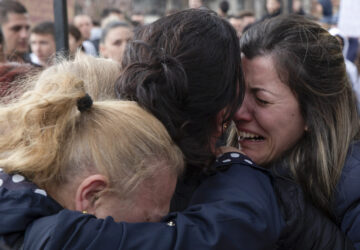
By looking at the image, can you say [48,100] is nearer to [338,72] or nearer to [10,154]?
[10,154]

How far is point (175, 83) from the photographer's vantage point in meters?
1.32

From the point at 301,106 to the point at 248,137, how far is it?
0.26 meters

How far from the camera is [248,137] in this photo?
6.57ft

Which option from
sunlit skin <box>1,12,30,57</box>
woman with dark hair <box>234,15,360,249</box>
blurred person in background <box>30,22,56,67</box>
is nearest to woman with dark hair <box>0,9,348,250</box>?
woman with dark hair <box>234,15,360,249</box>

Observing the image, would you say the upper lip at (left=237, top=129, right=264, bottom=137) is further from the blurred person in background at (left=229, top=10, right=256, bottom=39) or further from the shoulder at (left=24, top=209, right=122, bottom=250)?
the blurred person in background at (left=229, top=10, right=256, bottom=39)

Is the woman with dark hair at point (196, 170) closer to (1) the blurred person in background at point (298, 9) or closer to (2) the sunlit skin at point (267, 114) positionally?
(2) the sunlit skin at point (267, 114)

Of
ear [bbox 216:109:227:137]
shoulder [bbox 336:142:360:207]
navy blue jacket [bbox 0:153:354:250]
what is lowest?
shoulder [bbox 336:142:360:207]

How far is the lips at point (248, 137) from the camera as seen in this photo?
1.98 m

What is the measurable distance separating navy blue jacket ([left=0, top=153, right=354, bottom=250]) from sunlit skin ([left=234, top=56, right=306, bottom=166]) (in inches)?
21.7

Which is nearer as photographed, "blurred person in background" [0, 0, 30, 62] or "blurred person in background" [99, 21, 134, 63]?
"blurred person in background" [0, 0, 30, 62]

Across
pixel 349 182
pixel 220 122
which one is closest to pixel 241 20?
pixel 349 182

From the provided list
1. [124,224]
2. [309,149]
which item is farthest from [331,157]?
[124,224]

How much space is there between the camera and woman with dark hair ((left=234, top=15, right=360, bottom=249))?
1.80m

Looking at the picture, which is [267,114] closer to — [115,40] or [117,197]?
[117,197]
